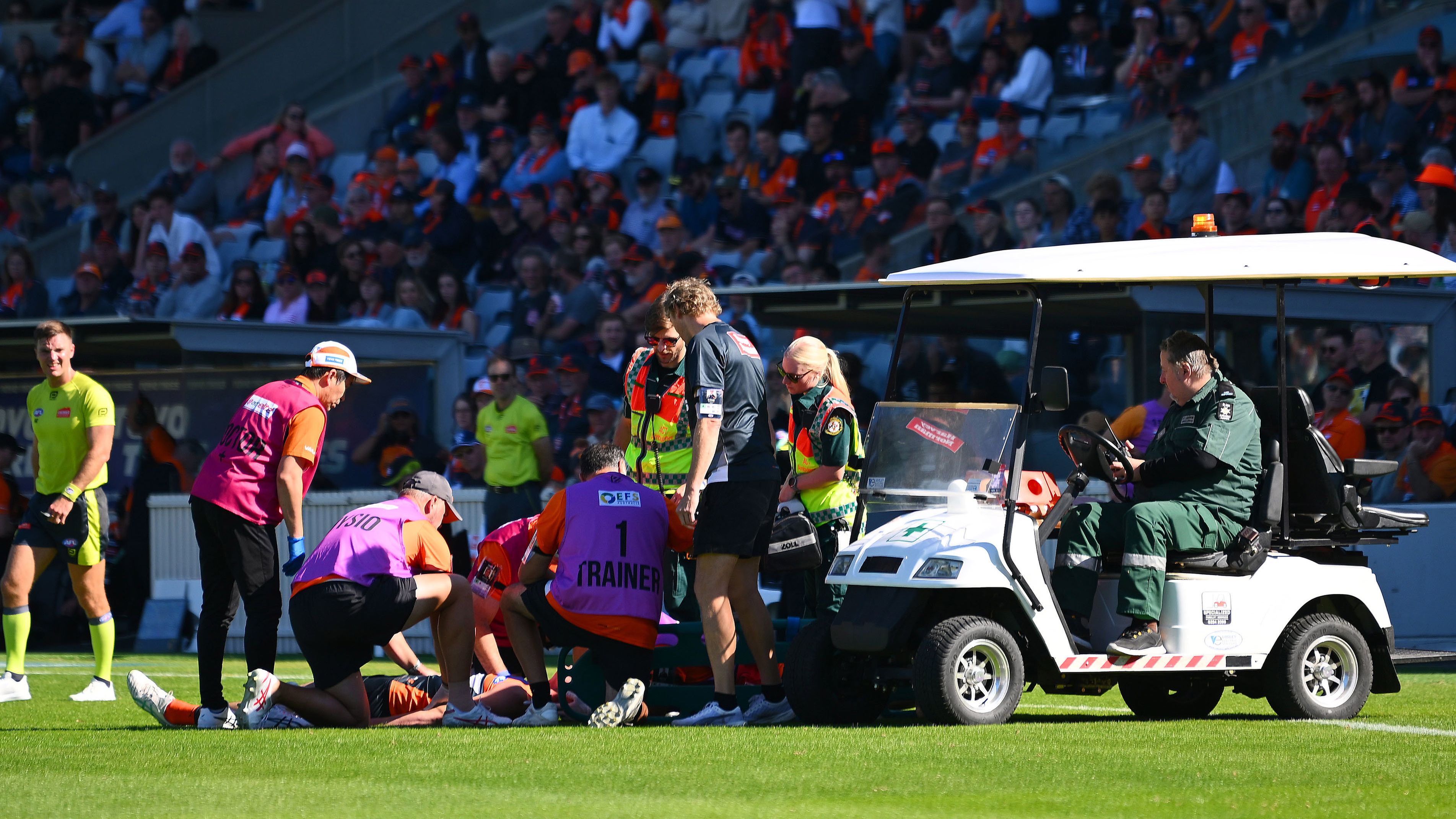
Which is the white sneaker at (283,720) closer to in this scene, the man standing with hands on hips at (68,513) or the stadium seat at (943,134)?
the man standing with hands on hips at (68,513)

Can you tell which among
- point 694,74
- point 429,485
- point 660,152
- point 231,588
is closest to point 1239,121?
point 660,152

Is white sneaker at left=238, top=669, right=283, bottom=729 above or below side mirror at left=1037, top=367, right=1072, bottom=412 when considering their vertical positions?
below

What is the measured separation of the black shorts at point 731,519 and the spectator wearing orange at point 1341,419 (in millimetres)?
5291

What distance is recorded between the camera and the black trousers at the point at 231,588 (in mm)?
8547

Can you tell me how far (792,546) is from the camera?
8.43 metres

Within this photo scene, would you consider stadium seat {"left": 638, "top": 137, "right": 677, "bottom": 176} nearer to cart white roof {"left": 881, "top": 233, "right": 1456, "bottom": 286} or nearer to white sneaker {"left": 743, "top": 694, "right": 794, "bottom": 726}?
cart white roof {"left": 881, "top": 233, "right": 1456, "bottom": 286}

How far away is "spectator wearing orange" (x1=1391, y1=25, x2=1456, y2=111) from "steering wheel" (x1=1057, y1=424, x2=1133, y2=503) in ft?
26.0

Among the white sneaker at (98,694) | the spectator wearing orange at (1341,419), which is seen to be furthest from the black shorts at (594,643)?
the spectator wearing orange at (1341,419)

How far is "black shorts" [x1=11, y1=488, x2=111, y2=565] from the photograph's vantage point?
10.1 metres

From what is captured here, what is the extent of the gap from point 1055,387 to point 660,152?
42.4 feet

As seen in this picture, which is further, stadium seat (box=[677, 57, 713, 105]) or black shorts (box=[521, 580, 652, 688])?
stadium seat (box=[677, 57, 713, 105])

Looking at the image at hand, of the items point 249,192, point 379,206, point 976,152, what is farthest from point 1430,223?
point 249,192

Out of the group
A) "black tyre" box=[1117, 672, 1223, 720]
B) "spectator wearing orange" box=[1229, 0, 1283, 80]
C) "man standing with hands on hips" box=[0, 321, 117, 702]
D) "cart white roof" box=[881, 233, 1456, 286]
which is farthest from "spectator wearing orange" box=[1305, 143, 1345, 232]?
"man standing with hands on hips" box=[0, 321, 117, 702]

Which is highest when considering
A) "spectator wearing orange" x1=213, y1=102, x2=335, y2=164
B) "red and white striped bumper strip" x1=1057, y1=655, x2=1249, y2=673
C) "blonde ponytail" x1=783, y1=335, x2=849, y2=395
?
"spectator wearing orange" x1=213, y1=102, x2=335, y2=164
